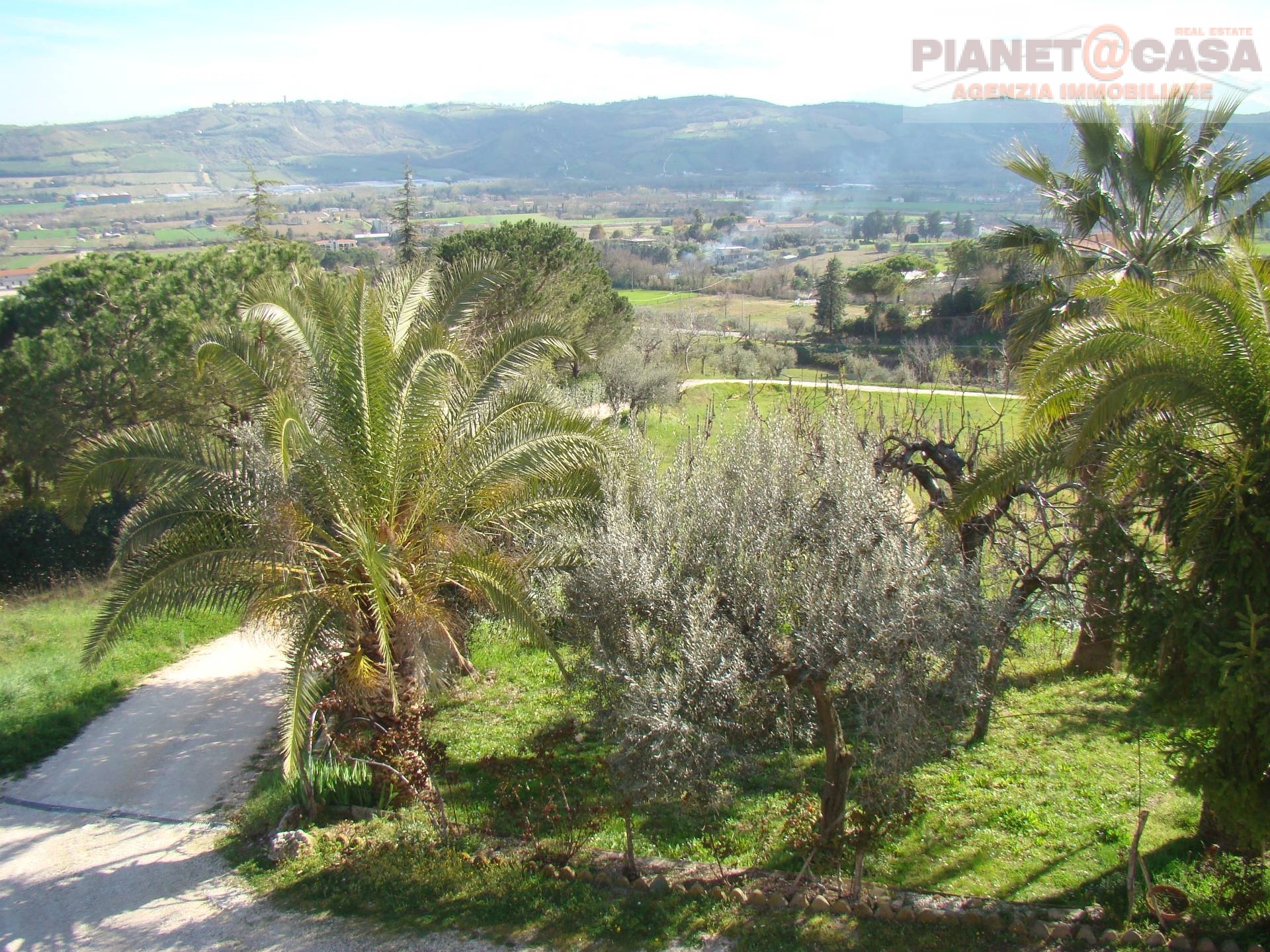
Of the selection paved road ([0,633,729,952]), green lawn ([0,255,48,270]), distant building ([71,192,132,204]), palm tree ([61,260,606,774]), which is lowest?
paved road ([0,633,729,952])

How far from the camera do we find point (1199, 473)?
18.8 feet

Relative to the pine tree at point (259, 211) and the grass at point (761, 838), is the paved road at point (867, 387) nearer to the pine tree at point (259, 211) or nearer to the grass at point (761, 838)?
the grass at point (761, 838)

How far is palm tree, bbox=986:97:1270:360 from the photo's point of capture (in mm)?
9031

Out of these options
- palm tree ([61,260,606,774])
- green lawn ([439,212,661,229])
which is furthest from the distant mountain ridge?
palm tree ([61,260,606,774])

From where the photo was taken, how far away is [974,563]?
6777 mm

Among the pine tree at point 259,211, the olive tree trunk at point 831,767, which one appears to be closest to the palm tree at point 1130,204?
the olive tree trunk at point 831,767

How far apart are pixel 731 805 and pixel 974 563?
2.83m

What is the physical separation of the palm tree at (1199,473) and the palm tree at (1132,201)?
304cm

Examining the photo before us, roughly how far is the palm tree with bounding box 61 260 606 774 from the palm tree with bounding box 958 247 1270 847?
12.7 feet

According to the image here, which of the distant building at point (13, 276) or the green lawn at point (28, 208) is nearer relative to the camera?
the distant building at point (13, 276)

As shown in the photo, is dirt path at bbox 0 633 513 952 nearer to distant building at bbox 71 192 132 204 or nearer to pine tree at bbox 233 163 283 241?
pine tree at bbox 233 163 283 241

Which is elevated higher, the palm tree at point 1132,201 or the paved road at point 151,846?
the palm tree at point 1132,201

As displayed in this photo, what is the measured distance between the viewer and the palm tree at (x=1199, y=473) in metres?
5.34

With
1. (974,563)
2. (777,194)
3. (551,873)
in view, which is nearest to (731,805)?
(551,873)
